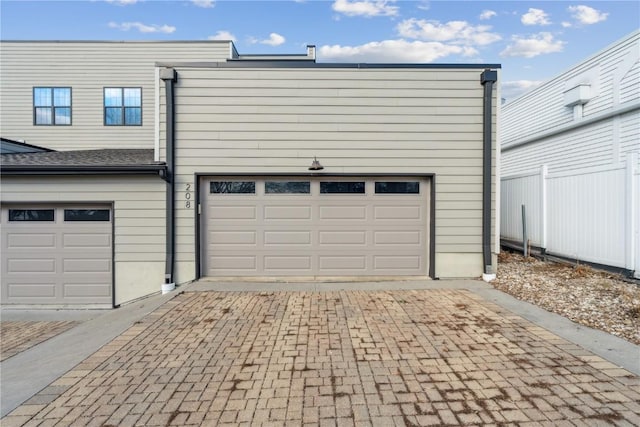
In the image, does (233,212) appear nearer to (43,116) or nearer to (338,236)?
(338,236)

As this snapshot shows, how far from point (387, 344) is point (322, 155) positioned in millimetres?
4096

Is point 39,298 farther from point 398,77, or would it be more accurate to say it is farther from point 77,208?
point 398,77

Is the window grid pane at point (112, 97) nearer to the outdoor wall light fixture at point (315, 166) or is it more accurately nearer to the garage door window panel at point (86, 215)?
the garage door window panel at point (86, 215)

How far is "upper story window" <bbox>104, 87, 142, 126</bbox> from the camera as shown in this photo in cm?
1230

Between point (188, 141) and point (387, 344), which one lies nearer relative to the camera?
point (387, 344)

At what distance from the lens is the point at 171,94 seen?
6723 millimetres

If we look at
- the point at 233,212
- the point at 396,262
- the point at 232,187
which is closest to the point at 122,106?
the point at 232,187

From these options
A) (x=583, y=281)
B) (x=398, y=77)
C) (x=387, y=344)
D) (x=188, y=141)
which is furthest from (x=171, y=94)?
(x=583, y=281)

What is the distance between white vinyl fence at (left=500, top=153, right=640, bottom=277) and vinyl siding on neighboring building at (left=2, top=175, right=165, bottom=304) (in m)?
8.75

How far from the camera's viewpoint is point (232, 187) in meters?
6.95

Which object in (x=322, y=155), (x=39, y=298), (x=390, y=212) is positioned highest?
(x=322, y=155)

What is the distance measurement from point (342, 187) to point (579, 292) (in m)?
4.53

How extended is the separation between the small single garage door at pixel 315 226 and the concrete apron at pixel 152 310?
1.36 ft

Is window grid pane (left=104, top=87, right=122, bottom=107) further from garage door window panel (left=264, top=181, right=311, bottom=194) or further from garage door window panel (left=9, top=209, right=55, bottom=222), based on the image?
garage door window panel (left=264, top=181, right=311, bottom=194)
